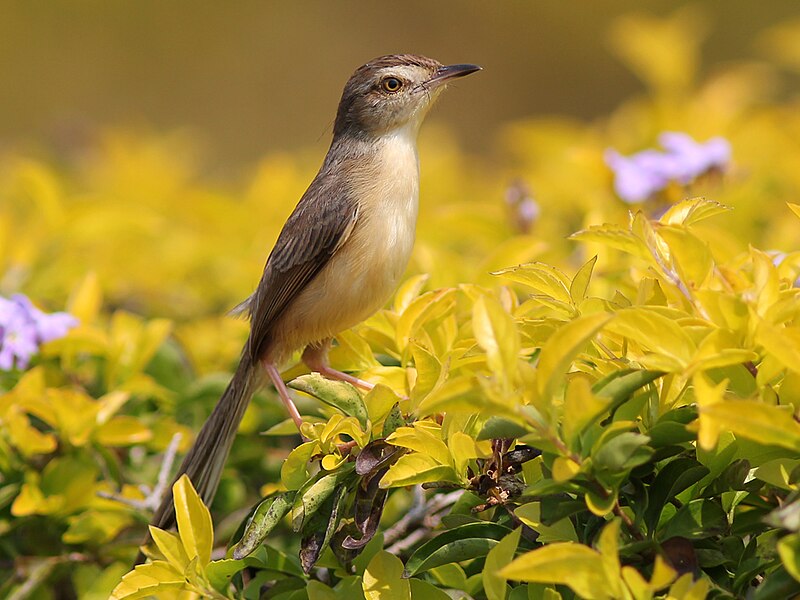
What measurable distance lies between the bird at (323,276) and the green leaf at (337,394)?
53 cm

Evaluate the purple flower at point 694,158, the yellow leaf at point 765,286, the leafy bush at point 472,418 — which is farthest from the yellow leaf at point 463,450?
the purple flower at point 694,158

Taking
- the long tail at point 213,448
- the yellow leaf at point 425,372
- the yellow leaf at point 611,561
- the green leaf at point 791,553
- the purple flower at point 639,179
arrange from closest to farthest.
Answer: the green leaf at point 791,553 < the yellow leaf at point 611,561 < the yellow leaf at point 425,372 < the long tail at point 213,448 < the purple flower at point 639,179

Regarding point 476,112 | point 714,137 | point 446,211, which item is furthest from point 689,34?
point 476,112

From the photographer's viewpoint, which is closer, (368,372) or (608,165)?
(368,372)

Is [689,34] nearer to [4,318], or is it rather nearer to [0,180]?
[4,318]

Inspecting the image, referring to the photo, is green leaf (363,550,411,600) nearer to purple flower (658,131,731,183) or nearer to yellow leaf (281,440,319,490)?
yellow leaf (281,440,319,490)

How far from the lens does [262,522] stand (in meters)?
1.98

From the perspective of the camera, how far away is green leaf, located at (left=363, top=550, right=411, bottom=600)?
5.87ft

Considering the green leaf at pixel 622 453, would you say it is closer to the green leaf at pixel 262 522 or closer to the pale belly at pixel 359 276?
the green leaf at pixel 262 522

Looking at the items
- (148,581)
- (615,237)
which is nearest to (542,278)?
(615,237)

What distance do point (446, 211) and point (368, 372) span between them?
1324 millimetres

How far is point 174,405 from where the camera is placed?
330cm

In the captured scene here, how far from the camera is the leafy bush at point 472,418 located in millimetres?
1548

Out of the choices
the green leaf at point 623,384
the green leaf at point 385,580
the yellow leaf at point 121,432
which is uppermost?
the yellow leaf at point 121,432
